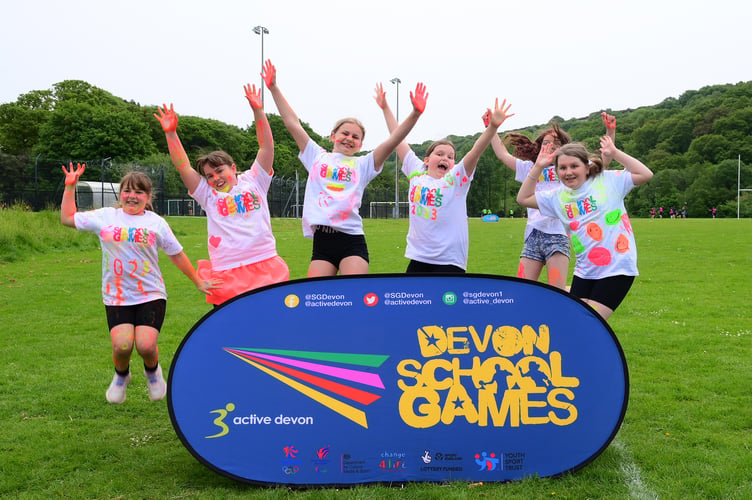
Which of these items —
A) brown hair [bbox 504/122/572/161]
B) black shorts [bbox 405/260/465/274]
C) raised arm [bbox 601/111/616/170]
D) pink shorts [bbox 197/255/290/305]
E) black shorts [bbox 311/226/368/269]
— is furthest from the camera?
brown hair [bbox 504/122/572/161]

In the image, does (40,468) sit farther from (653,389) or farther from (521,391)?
(653,389)

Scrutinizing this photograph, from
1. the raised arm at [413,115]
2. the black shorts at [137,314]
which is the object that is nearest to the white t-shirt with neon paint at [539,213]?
the raised arm at [413,115]

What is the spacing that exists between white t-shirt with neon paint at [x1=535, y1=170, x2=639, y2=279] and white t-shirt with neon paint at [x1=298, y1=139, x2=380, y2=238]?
1.53 meters

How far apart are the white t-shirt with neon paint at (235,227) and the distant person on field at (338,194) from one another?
0.38 metres

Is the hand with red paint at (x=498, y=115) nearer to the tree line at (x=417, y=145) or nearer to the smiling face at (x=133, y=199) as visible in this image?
the smiling face at (x=133, y=199)

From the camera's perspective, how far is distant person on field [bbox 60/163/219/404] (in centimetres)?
466

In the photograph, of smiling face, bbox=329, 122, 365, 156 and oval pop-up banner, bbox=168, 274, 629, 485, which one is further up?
smiling face, bbox=329, 122, 365, 156

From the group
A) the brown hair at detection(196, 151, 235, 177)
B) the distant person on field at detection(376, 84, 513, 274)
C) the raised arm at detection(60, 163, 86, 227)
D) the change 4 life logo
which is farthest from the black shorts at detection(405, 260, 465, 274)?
the raised arm at detection(60, 163, 86, 227)

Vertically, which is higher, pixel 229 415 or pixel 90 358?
pixel 229 415

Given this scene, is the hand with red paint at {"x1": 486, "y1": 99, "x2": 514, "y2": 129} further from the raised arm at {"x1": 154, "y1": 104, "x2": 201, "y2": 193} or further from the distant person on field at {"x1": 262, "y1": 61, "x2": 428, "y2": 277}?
the raised arm at {"x1": 154, "y1": 104, "x2": 201, "y2": 193}

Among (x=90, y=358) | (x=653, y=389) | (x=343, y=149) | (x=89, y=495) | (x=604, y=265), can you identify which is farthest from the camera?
(x=90, y=358)

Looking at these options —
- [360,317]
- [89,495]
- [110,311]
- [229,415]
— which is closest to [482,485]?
[360,317]

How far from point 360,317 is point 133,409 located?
104 inches

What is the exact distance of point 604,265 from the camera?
177 inches
